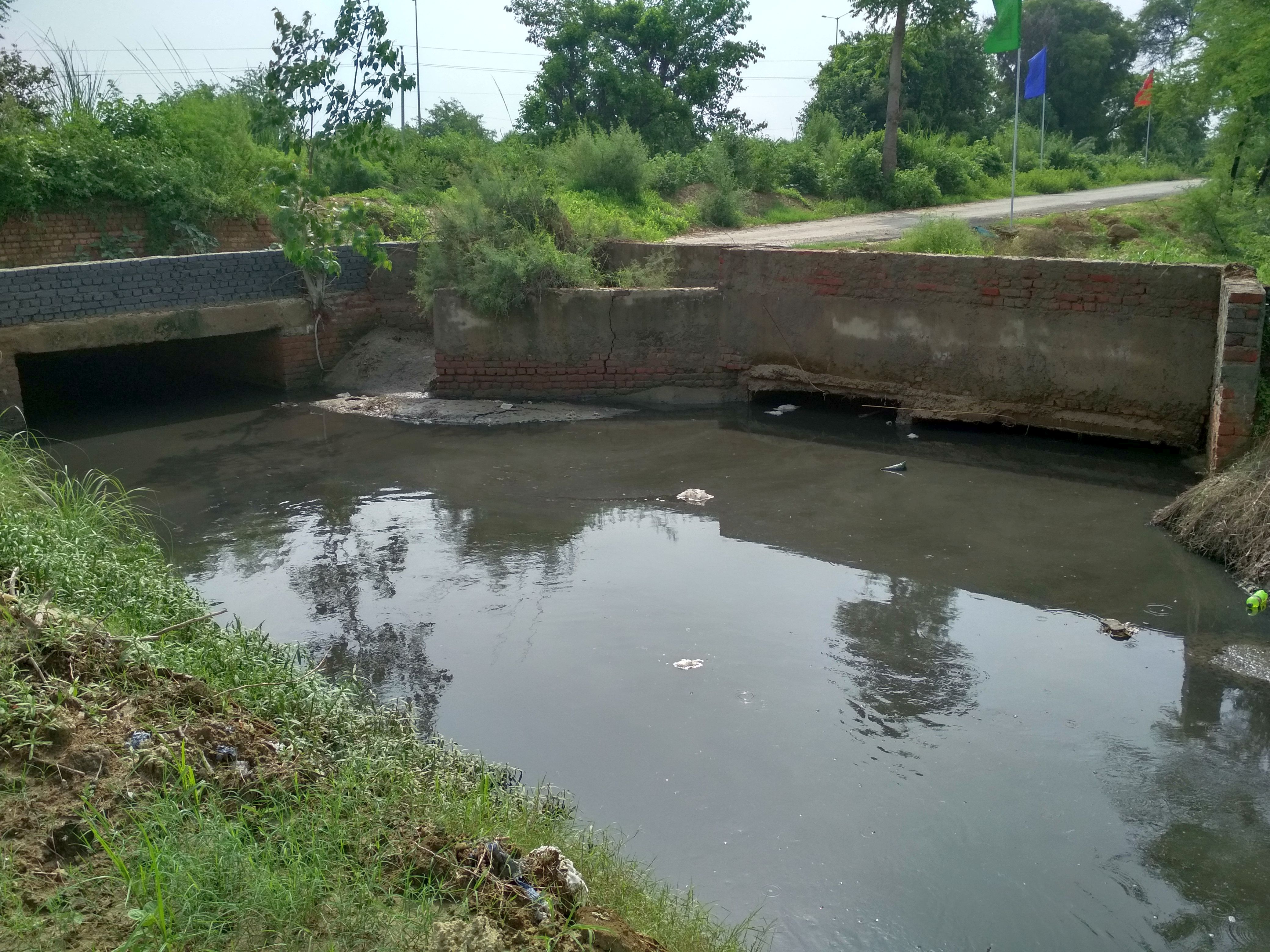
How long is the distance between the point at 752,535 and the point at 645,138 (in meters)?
23.1

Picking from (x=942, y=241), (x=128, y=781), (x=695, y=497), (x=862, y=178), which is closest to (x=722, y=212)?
(x=862, y=178)

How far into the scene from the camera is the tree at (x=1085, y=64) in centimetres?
4438

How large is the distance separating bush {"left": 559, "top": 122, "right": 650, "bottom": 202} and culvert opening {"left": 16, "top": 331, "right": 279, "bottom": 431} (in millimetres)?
7567

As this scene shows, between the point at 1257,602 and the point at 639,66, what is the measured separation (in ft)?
91.2

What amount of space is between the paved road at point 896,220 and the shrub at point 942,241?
1766 millimetres

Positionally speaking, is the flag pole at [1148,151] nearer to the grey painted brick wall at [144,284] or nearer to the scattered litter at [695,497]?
the grey painted brick wall at [144,284]

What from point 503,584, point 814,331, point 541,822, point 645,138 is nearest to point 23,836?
point 541,822

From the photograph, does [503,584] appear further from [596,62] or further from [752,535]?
[596,62]

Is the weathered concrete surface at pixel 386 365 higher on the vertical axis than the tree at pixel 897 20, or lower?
lower

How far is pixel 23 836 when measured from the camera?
3.26m

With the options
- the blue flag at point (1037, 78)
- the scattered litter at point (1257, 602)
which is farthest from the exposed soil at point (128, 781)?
the blue flag at point (1037, 78)

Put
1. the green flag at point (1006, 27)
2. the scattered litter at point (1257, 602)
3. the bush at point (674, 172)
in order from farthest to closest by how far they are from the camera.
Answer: the bush at point (674, 172) < the green flag at point (1006, 27) < the scattered litter at point (1257, 602)

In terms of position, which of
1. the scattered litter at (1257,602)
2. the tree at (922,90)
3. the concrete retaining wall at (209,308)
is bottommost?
the scattered litter at (1257,602)

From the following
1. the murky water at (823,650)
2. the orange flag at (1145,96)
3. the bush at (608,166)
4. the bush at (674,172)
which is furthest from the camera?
the bush at (674,172)
